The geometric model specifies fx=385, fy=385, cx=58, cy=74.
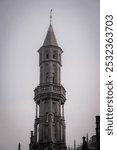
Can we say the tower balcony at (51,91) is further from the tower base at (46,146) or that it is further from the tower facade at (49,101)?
the tower base at (46,146)

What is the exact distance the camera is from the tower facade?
69.4ft

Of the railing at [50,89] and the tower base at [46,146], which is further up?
the railing at [50,89]

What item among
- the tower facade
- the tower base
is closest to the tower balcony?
the tower facade

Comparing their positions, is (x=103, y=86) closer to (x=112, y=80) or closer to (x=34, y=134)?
(x=112, y=80)

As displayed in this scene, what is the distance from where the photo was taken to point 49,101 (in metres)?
22.1

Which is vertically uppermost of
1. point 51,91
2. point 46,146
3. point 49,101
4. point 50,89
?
point 50,89

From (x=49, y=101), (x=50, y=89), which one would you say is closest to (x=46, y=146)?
(x=49, y=101)

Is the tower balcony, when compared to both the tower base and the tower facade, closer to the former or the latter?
the tower facade

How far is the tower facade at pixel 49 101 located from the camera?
832 inches

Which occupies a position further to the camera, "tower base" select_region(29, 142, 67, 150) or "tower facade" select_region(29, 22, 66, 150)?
"tower facade" select_region(29, 22, 66, 150)

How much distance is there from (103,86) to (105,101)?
37cm

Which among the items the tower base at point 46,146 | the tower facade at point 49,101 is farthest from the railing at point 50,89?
the tower base at point 46,146

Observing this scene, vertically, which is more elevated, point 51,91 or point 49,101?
point 51,91

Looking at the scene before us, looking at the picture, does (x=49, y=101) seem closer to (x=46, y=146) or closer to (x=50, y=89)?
(x=50, y=89)
